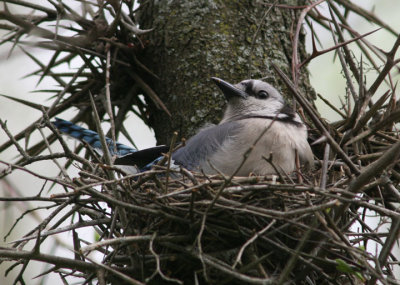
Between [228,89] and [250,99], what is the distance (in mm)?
347

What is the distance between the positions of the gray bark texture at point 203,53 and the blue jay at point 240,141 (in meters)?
0.14

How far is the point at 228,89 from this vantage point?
435 cm

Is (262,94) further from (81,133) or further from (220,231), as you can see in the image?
(220,231)

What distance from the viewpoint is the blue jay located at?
3953 mm

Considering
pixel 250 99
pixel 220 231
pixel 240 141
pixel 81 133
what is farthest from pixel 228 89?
pixel 220 231

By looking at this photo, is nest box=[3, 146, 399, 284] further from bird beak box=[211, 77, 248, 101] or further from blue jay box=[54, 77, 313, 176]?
bird beak box=[211, 77, 248, 101]

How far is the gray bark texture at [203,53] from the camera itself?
4.48 m

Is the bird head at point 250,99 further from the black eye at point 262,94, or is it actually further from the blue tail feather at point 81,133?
the blue tail feather at point 81,133

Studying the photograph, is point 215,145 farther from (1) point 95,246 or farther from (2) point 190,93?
(1) point 95,246

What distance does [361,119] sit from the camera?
3.41 m

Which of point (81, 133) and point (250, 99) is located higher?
point (81, 133)

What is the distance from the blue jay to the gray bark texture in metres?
0.14

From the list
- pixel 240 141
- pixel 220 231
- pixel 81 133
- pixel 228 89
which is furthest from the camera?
pixel 81 133


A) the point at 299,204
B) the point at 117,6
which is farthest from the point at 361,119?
the point at 117,6
